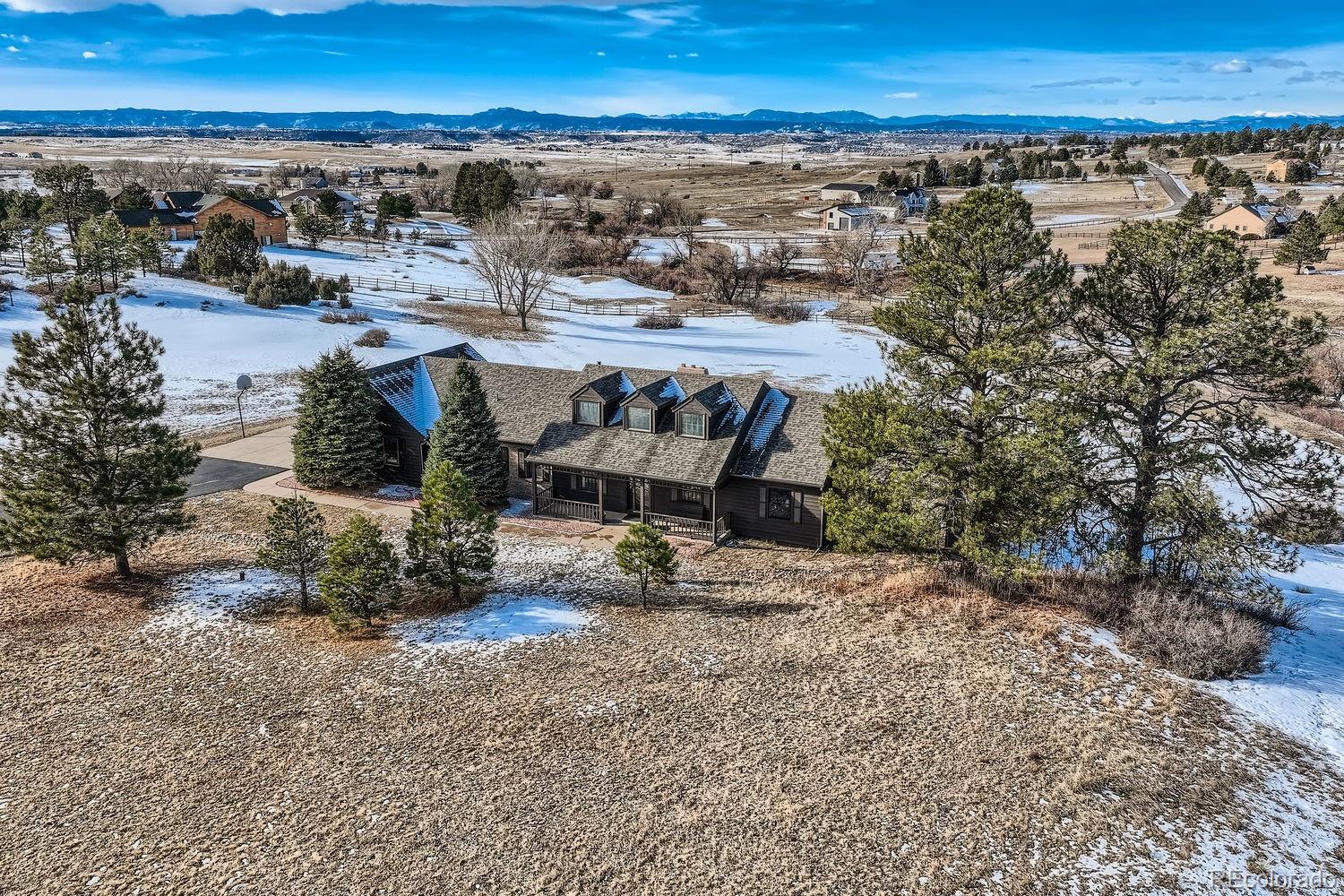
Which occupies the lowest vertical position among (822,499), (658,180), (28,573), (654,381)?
(28,573)

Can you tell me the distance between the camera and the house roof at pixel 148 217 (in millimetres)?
73125

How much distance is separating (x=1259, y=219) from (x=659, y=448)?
9830 cm

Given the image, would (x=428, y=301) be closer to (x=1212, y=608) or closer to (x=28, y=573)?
(x=28, y=573)

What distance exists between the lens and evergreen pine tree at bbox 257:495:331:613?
73.5 feet

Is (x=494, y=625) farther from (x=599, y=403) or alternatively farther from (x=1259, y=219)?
(x=1259, y=219)

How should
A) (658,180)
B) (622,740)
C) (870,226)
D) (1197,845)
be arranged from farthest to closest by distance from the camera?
1. (658,180)
2. (870,226)
3. (622,740)
4. (1197,845)

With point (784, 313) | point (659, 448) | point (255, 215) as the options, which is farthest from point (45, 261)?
point (659, 448)

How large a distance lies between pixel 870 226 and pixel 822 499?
63.9 metres

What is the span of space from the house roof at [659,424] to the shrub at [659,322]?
2886 centimetres

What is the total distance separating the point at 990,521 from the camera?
22516 mm

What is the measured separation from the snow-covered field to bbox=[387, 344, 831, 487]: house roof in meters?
15.1

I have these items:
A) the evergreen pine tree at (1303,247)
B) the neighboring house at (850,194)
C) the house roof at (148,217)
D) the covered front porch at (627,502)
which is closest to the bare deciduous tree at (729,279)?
the covered front porch at (627,502)

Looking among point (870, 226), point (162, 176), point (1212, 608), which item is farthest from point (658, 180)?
point (1212, 608)

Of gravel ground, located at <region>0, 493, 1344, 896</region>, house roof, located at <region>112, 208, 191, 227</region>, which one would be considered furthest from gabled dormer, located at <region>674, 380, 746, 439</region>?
house roof, located at <region>112, 208, 191, 227</region>
